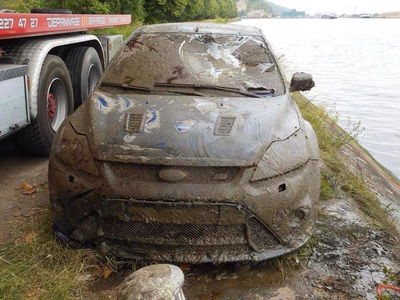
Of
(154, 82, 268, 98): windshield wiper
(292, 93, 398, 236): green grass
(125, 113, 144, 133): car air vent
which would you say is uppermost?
(154, 82, 268, 98): windshield wiper

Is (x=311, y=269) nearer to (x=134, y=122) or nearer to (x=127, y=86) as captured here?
(x=134, y=122)

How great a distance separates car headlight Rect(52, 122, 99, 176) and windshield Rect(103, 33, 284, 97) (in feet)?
2.66

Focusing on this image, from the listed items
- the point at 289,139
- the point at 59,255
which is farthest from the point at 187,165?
the point at 59,255

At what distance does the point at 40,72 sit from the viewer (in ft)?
Result: 16.8

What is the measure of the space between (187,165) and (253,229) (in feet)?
2.01

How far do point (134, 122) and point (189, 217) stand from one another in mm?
885

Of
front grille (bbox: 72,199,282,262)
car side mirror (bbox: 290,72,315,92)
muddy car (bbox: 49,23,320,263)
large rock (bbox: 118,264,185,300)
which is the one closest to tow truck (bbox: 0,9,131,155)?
muddy car (bbox: 49,23,320,263)

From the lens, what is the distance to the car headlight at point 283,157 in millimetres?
3169

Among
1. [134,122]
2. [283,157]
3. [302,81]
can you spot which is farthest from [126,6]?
[283,157]

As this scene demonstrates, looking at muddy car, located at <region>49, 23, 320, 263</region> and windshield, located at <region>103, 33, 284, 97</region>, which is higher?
windshield, located at <region>103, 33, 284, 97</region>

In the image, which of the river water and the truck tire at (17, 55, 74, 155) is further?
the river water

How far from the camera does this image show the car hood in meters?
3.18

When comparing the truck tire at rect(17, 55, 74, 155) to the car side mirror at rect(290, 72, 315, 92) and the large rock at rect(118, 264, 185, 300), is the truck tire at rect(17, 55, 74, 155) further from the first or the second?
the large rock at rect(118, 264, 185, 300)

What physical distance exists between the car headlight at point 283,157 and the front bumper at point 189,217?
0.05 metres
